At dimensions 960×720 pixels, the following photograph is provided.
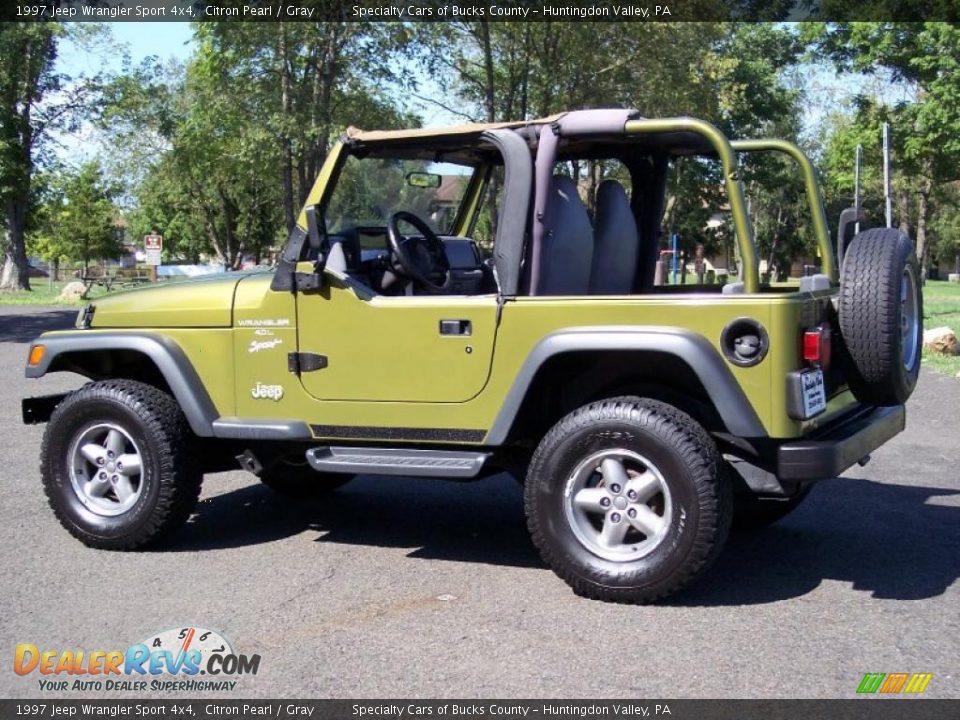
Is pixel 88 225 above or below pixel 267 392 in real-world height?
above

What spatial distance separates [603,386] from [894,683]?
1838 mm

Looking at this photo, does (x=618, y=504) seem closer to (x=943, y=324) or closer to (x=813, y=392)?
(x=813, y=392)

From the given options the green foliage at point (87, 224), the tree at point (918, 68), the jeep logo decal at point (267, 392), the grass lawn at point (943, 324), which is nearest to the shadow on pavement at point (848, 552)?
the jeep logo decal at point (267, 392)

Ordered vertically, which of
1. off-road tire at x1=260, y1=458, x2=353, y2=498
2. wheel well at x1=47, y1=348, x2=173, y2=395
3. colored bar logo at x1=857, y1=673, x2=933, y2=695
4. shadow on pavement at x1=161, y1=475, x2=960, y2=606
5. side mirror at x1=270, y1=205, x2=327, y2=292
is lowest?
shadow on pavement at x1=161, y1=475, x2=960, y2=606

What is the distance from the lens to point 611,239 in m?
5.68

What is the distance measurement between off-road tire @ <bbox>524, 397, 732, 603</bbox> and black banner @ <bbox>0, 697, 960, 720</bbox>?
913 mm

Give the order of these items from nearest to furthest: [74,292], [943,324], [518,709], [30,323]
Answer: [518,709] → [943,324] → [30,323] → [74,292]

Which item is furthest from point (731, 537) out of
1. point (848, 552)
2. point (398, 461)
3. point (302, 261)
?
point (302, 261)

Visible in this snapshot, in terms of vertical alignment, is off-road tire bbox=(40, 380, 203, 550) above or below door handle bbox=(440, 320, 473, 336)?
below

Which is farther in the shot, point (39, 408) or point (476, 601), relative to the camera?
point (39, 408)

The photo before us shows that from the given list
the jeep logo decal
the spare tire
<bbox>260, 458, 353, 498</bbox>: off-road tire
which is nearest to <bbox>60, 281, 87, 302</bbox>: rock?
<bbox>260, 458, 353, 498</bbox>: off-road tire

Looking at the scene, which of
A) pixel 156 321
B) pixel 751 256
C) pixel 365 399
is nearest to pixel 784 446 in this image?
pixel 751 256

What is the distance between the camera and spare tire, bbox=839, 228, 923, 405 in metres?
4.69

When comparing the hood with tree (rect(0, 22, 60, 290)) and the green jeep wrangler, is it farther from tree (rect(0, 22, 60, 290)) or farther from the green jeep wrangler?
tree (rect(0, 22, 60, 290))
